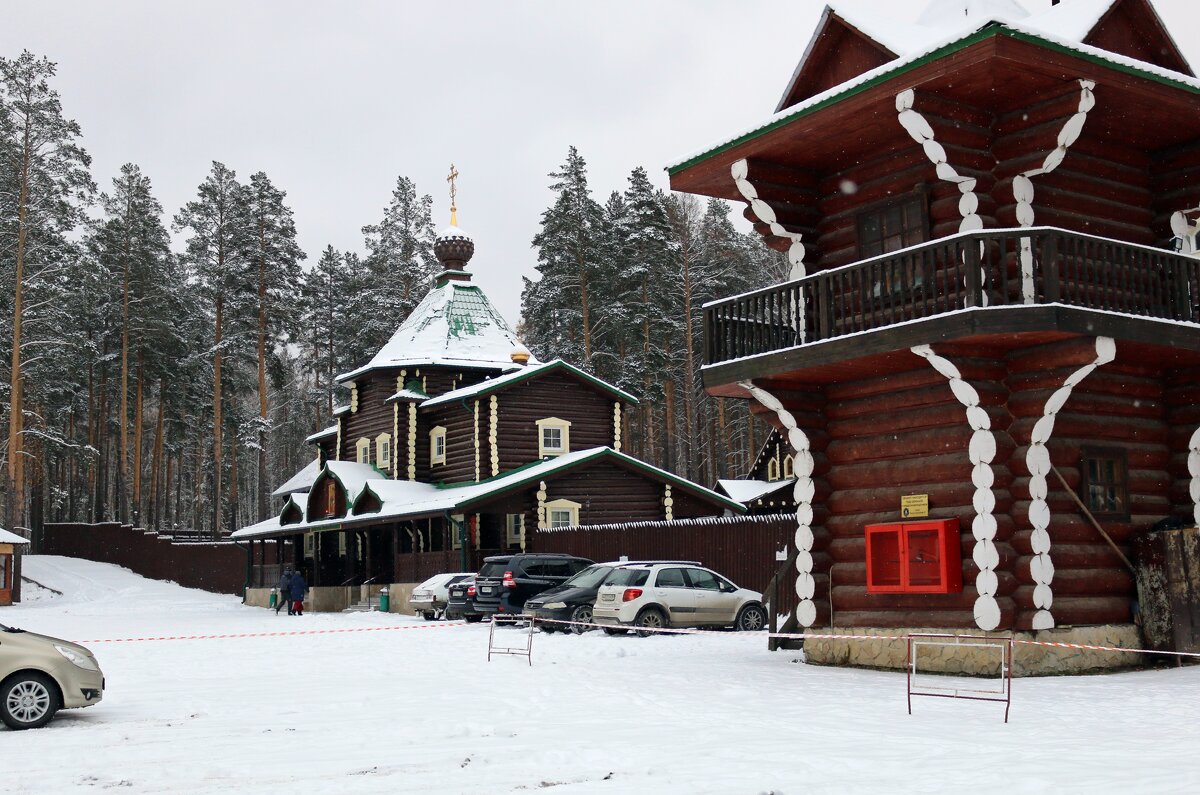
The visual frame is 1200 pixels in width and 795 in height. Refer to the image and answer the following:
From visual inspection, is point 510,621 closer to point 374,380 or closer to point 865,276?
point 865,276

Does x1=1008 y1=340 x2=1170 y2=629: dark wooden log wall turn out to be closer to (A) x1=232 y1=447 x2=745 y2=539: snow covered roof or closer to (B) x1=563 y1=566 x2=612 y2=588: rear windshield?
(B) x1=563 y1=566 x2=612 y2=588: rear windshield

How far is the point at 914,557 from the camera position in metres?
16.5

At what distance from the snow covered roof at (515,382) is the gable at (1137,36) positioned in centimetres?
2655

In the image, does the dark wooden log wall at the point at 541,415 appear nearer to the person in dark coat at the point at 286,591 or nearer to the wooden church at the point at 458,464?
the wooden church at the point at 458,464

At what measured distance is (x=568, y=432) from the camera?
43969 mm

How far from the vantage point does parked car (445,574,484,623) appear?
30350 millimetres

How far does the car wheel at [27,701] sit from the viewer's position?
11.9 meters

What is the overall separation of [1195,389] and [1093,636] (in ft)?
13.4

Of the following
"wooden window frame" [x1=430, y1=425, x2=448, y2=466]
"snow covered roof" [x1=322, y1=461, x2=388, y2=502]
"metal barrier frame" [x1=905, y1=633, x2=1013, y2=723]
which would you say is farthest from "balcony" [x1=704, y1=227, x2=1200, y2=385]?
"snow covered roof" [x1=322, y1=461, x2=388, y2=502]

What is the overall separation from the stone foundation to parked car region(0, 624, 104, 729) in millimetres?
9654

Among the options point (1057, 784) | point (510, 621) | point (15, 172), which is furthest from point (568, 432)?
point (1057, 784)

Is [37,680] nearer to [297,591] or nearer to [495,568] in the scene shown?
[495,568]

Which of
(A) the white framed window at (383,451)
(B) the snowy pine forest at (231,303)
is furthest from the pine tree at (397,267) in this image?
(A) the white framed window at (383,451)

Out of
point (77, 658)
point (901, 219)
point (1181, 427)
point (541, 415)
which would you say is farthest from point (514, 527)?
point (77, 658)
